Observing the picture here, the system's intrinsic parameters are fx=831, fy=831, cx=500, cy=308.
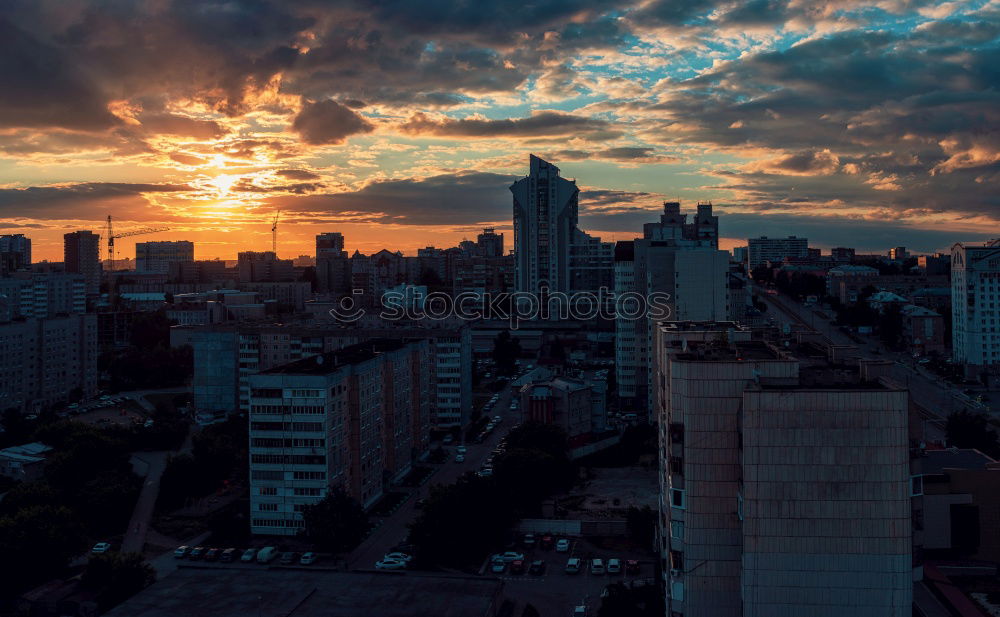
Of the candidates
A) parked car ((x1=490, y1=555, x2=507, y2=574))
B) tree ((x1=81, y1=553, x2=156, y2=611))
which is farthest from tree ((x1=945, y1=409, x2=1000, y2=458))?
tree ((x1=81, y1=553, x2=156, y2=611))

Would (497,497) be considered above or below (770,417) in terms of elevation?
below

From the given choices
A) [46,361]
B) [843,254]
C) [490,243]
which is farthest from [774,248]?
[46,361]

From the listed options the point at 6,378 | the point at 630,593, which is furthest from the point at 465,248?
the point at 630,593

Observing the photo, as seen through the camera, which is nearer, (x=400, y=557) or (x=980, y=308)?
(x=400, y=557)

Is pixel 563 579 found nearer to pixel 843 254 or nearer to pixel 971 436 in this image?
pixel 971 436

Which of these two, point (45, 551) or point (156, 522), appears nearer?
point (45, 551)

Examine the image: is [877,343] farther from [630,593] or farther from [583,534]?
[630,593]

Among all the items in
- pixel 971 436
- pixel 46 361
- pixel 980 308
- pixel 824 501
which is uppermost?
pixel 980 308

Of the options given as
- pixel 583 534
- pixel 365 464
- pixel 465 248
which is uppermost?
pixel 465 248
